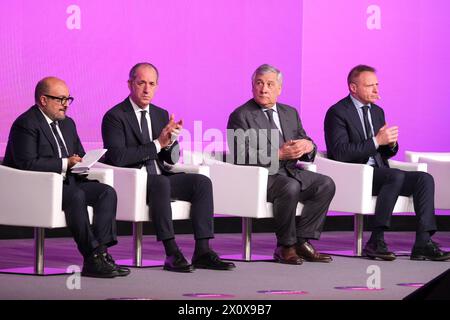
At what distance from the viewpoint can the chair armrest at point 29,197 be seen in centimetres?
562

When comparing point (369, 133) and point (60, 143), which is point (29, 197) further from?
point (369, 133)

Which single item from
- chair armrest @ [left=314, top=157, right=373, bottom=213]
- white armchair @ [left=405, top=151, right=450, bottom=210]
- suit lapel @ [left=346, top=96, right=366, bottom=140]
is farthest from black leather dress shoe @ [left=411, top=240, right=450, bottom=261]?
suit lapel @ [left=346, top=96, right=366, bottom=140]

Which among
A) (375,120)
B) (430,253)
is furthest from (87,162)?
(430,253)

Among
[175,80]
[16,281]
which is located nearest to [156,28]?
[175,80]

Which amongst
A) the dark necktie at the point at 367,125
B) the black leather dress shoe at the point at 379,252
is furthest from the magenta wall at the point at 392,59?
the black leather dress shoe at the point at 379,252

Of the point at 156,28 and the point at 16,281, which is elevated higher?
the point at 156,28

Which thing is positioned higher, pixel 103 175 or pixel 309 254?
pixel 103 175

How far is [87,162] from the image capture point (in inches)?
222

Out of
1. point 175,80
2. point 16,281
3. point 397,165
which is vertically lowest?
point 16,281

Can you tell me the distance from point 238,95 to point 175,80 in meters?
0.62

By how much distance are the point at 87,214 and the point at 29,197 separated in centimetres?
33

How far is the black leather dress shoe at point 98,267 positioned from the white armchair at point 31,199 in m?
0.24
